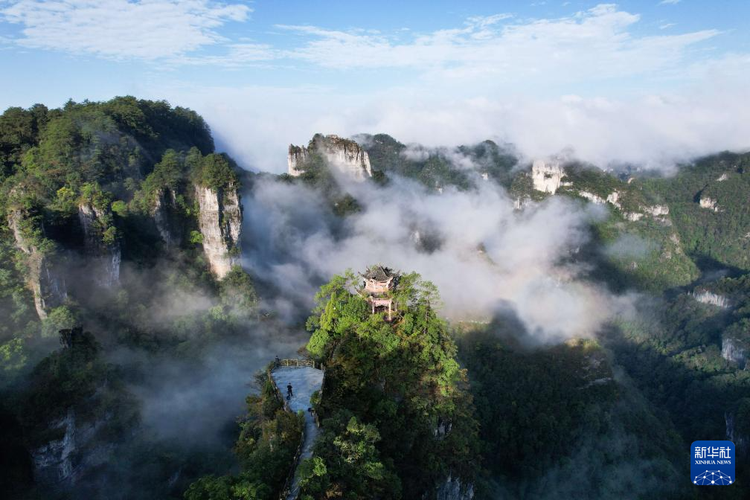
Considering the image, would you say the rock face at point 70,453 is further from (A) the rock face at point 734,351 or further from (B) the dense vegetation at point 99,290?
(A) the rock face at point 734,351

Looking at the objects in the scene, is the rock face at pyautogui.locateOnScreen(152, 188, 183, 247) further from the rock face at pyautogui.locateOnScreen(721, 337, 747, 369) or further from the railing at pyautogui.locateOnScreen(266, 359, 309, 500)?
the rock face at pyautogui.locateOnScreen(721, 337, 747, 369)

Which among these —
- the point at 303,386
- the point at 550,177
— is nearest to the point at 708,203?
the point at 550,177

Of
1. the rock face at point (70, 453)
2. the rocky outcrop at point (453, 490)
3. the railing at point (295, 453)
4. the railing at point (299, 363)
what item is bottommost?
the rocky outcrop at point (453, 490)

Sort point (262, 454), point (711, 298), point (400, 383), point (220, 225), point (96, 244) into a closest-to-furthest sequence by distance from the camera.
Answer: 1. point (262, 454)
2. point (400, 383)
3. point (96, 244)
4. point (220, 225)
5. point (711, 298)

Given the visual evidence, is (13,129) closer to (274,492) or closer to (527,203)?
(274,492)

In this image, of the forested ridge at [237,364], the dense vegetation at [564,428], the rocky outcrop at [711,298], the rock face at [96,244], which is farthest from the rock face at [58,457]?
the rocky outcrop at [711,298]

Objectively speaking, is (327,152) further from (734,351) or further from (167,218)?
(734,351)
